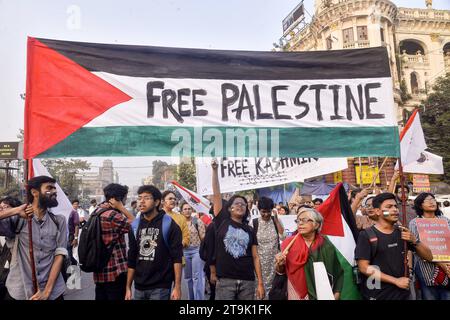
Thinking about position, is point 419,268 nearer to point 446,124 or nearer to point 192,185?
point 446,124

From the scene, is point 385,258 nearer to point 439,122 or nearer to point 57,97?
point 57,97

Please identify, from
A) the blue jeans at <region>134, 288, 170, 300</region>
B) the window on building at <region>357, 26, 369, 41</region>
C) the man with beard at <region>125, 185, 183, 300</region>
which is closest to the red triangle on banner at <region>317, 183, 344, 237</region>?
the man with beard at <region>125, 185, 183, 300</region>

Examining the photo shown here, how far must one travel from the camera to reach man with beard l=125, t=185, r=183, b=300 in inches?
137

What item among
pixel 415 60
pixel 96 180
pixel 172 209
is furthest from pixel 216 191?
pixel 96 180

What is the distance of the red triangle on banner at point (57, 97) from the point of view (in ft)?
11.0

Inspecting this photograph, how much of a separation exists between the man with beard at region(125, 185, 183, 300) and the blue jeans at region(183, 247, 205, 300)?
8.21ft

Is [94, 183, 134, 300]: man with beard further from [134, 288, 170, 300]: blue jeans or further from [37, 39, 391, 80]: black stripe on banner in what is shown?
[37, 39, 391, 80]: black stripe on banner

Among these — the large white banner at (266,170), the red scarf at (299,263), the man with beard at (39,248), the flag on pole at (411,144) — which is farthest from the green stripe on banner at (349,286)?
the large white banner at (266,170)

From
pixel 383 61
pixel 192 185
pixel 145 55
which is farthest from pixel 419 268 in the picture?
pixel 192 185

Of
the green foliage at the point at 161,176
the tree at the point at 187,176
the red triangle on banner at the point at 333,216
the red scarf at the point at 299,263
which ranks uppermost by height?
the green foliage at the point at 161,176

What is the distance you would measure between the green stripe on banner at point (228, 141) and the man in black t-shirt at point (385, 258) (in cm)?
74

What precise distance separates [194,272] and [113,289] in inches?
101

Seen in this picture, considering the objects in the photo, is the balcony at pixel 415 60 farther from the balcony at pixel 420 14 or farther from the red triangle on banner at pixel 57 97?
the red triangle on banner at pixel 57 97

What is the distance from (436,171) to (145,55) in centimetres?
523
